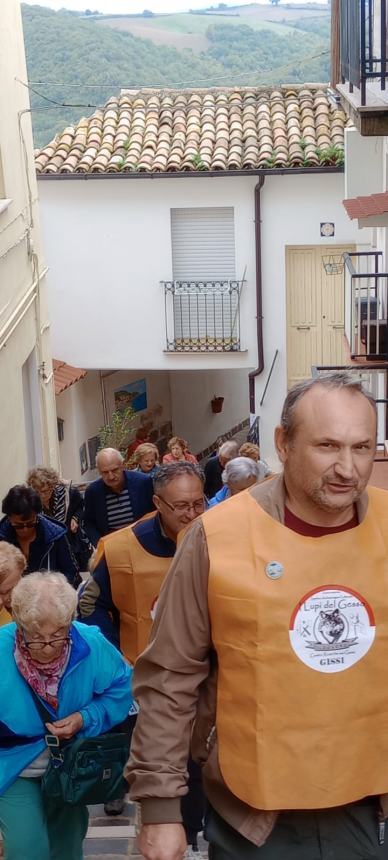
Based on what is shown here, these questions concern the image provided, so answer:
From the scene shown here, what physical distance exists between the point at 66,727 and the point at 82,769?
0.15m

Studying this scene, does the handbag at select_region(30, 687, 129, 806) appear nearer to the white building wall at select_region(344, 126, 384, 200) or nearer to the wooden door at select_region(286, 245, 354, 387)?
the white building wall at select_region(344, 126, 384, 200)

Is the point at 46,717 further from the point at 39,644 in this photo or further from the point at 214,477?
the point at 214,477

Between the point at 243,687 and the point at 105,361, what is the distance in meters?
19.1

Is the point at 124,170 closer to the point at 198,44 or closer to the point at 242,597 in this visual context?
the point at 242,597

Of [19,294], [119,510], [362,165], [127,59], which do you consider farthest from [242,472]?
[127,59]

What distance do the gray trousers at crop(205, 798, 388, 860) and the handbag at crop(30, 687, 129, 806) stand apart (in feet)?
4.28

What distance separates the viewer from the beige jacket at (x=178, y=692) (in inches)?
111

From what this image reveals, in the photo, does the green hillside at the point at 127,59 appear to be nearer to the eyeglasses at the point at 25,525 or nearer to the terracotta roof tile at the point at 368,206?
the terracotta roof tile at the point at 368,206

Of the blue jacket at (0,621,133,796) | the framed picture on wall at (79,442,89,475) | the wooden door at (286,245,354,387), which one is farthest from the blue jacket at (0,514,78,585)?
the wooden door at (286,245,354,387)

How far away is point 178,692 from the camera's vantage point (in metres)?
2.87

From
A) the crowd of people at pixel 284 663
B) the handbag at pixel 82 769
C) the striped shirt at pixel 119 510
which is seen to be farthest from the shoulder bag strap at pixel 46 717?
the striped shirt at pixel 119 510

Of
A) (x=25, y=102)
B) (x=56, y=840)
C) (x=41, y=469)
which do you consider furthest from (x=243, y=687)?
(x=25, y=102)

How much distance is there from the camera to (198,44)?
52.3 meters

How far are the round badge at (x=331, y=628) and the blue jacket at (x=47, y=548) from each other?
4.04 meters
